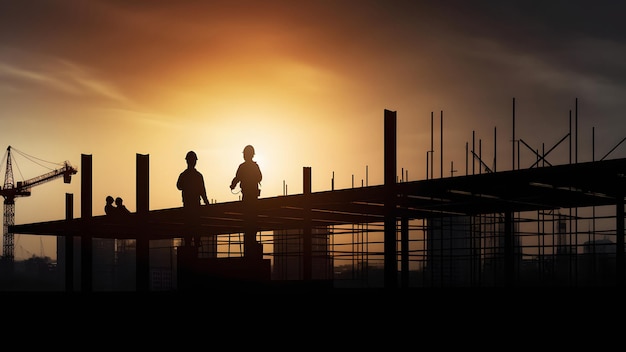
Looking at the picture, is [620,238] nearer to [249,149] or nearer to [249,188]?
[249,188]

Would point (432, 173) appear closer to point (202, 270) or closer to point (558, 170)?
point (558, 170)

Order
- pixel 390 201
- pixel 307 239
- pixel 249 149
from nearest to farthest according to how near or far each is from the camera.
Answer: pixel 249 149, pixel 390 201, pixel 307 239

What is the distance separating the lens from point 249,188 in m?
13.9

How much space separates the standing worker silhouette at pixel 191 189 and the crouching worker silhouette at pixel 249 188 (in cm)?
87

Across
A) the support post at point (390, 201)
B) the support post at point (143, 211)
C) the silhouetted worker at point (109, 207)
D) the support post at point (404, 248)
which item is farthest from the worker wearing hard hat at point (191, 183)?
the support post at point (404, 248)

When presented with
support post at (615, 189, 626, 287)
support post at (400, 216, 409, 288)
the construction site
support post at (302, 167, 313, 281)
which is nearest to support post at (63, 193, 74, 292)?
the construction site

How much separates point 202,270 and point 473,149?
12262 mm

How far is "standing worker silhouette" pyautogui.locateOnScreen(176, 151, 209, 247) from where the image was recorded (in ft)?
47.3

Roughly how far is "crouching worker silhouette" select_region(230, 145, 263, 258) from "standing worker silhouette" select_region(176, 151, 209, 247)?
866mm

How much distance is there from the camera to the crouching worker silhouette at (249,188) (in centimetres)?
1366

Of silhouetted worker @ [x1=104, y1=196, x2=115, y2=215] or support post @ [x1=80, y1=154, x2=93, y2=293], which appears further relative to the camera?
support post @ [x1=80, y1=154, x2=93, y2=293]

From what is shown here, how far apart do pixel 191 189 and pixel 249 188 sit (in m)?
1.32

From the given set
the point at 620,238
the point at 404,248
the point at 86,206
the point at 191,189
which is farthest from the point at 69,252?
the point at 620,238

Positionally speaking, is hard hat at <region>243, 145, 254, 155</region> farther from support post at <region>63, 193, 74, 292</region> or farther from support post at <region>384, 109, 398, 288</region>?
support post at <region>63, 193, 74, 292</region>
